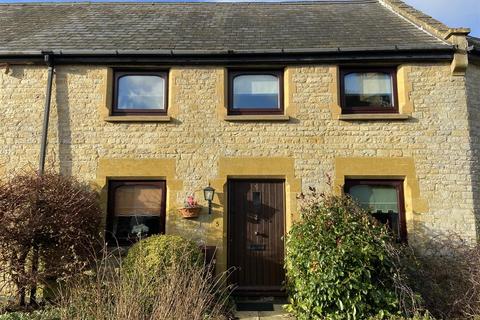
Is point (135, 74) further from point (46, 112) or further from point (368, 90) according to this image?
point (368, 90)

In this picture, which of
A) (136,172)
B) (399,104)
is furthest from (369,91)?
(136,172)

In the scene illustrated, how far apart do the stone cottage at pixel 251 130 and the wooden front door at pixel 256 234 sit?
27 mm

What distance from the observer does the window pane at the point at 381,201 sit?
839 cm

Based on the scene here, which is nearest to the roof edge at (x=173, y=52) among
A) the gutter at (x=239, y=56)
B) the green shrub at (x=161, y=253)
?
the gutter at (x=239, y=56)

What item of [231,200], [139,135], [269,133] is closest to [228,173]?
[231,200]

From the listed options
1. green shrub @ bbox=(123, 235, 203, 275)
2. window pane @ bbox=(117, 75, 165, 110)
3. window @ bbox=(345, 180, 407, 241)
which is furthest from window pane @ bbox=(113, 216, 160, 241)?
window @ bbox=(345, 180, 407, 241)

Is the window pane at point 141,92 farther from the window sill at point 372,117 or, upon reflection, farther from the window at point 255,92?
the window sill at point 372,117

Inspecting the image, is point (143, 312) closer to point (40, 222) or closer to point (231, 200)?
point (40, 222)

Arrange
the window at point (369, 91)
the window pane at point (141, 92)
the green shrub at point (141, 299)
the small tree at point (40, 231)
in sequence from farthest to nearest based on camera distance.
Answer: the window pane at point (141, 92) < the window at point (369, 91) < the small tree at point (40, 231) < the green shrub at point (141, 299)

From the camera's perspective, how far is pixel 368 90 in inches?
349

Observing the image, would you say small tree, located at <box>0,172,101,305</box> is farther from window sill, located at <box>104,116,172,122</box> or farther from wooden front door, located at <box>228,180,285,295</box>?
wooden front door, located at <box>228,180,285,295</box>

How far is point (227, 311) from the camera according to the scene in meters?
7.06

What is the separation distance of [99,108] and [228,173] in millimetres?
2948

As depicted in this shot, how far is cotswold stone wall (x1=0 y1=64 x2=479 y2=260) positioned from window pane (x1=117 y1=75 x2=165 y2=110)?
333 millimetres
